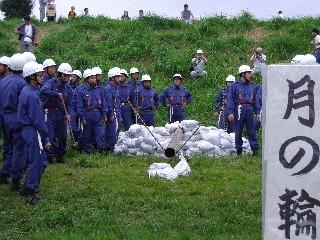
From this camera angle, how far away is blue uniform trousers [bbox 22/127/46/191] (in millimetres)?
9750

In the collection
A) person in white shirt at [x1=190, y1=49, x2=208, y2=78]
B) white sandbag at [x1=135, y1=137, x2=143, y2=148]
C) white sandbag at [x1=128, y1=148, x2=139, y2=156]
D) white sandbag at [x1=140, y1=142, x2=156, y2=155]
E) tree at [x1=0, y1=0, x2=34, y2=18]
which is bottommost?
white sandbag at [x1=128, y1=148, x2=139, y2=156]

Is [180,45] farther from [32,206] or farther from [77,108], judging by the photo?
[32,206]

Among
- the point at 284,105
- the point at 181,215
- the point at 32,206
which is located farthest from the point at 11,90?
the point at 284,105

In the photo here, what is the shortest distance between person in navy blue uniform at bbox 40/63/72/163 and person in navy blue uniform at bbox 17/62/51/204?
2.74m

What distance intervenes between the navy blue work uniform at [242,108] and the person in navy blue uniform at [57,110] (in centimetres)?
372

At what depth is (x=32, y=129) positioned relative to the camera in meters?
9.76

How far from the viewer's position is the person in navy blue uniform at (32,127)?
963 centimetres

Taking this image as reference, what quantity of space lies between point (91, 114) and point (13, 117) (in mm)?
4047

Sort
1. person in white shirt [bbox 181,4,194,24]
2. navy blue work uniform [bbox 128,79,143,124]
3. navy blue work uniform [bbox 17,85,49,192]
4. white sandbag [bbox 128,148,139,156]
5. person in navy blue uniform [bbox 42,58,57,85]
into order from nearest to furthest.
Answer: navy blue work uniform [bbox 17,85,49,192], person in navy blue uniform [bbox 42,58,57,85], white sandbag [bbox 128,148,139,156], navy blue work uniform [bbox 128,79,143,124], person in white shirt [bbox 181,4,194,24]

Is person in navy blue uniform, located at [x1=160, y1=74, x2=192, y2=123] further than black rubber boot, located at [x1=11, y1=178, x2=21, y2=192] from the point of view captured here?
Yes

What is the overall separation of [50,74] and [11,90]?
2.53 m

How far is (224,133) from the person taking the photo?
15273 millimetres

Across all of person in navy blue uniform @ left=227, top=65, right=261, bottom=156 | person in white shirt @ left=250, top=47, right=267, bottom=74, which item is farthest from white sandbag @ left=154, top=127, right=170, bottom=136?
person in white shirt @ left=250, top=47, right=267, bottom=74

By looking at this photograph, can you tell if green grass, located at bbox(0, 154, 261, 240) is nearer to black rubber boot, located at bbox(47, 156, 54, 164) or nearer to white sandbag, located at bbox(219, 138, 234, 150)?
black rubber boot, located at bbox(47, 156, 54, 164)
